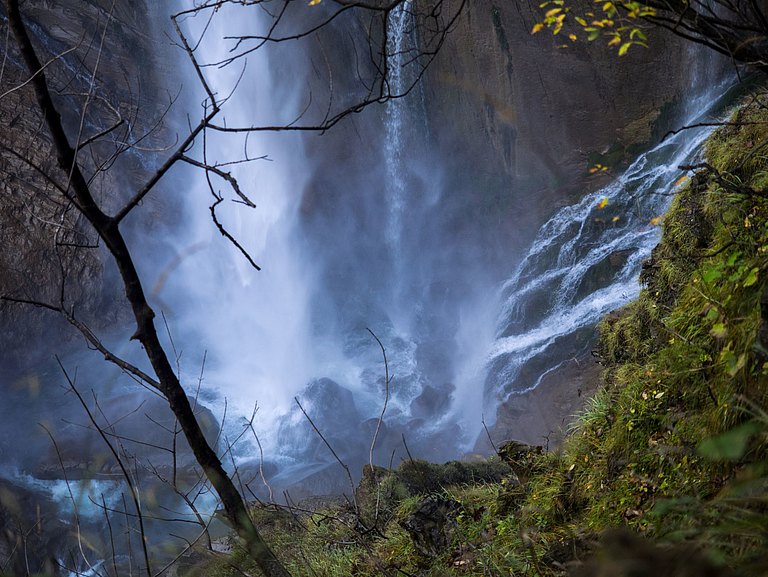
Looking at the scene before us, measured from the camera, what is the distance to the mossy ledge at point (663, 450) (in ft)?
4.04

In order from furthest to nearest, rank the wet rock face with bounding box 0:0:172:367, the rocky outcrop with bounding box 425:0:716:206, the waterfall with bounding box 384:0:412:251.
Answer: the waterfall with bounding box 384:0:412:251 < the wet rock face with bounding box 0:0:172:367 < the rocky outcrop with bounding box 425:0:716:206

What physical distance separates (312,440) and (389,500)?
313 inches

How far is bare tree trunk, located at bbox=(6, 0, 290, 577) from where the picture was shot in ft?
5.74

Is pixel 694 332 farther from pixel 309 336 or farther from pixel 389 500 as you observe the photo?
pixel 309 336

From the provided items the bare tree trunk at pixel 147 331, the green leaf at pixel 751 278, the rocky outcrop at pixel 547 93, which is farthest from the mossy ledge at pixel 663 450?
the rocky outcrop at pixel 547 93

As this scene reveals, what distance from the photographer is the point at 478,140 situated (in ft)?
50.9

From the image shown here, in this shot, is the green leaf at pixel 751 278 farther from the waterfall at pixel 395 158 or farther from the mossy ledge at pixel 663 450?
the waterfall at pixel 395 158

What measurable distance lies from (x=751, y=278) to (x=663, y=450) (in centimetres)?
70

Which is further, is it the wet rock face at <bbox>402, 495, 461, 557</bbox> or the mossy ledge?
the wet rock face at <bbox>402, 495, 461, 557</bbox>

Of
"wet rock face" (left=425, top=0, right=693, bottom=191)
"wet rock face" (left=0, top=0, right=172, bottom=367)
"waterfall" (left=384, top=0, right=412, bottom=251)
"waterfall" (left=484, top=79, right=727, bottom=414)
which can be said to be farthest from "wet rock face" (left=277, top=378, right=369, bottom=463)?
"wet rock face" (left=425, top=0, right=693, bottom=191)

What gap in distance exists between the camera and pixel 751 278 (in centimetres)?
194

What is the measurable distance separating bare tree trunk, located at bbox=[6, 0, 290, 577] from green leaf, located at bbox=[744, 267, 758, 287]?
1.92 meters

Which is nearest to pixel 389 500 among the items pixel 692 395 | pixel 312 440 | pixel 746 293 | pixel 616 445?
pixel 616 445

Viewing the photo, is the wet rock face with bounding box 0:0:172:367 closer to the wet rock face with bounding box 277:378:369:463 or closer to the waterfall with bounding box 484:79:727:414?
the wet rock face with bounding box 277:378:369:463
